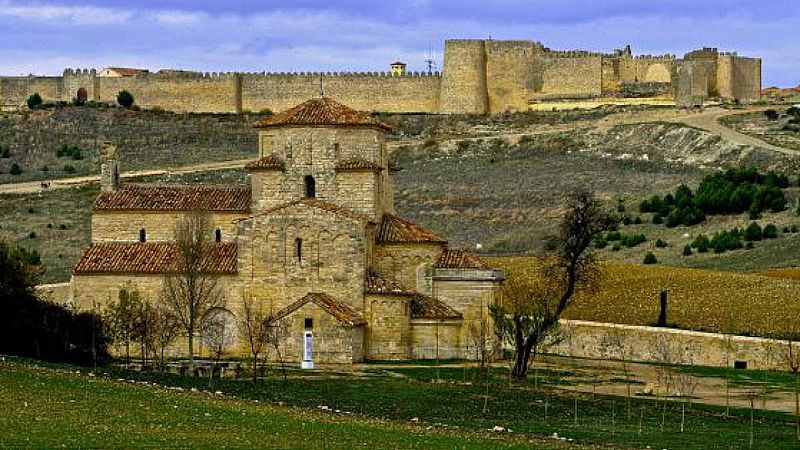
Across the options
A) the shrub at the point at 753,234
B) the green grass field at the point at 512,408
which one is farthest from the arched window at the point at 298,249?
the shrub at the point at 753,234

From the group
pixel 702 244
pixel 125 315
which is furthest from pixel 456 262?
pixel 702 244

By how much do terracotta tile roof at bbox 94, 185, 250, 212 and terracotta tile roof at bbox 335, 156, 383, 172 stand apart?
2.81m

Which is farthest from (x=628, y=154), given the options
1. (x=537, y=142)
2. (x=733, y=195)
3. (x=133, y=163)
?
(x=133, y=163)

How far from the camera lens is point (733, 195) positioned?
66500mm

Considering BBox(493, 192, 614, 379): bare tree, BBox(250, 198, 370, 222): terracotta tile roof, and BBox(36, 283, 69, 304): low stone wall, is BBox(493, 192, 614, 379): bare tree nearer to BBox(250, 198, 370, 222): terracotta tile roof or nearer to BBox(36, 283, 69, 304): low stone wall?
BBox(250, 198, 370, 222): terracotta tile roof

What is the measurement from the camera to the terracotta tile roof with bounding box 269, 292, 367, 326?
43.6 m

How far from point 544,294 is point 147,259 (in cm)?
984

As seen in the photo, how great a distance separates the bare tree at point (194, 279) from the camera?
43938 mm

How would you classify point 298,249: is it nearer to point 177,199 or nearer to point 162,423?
point 177,199

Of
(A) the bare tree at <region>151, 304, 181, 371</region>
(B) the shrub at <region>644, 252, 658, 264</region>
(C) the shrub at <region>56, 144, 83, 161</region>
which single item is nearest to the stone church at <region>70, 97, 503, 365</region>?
(A) the bare tree at <region>151, 304, 181, 371</region>

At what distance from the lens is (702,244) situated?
6097 cm

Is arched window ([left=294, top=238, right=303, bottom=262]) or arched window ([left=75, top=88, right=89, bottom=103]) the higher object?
arched window ([left=75, top=88, right=89, bottom=103])

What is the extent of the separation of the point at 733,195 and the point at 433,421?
123 feet

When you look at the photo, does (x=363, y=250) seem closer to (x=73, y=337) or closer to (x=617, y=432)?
(x=73, y=337)
